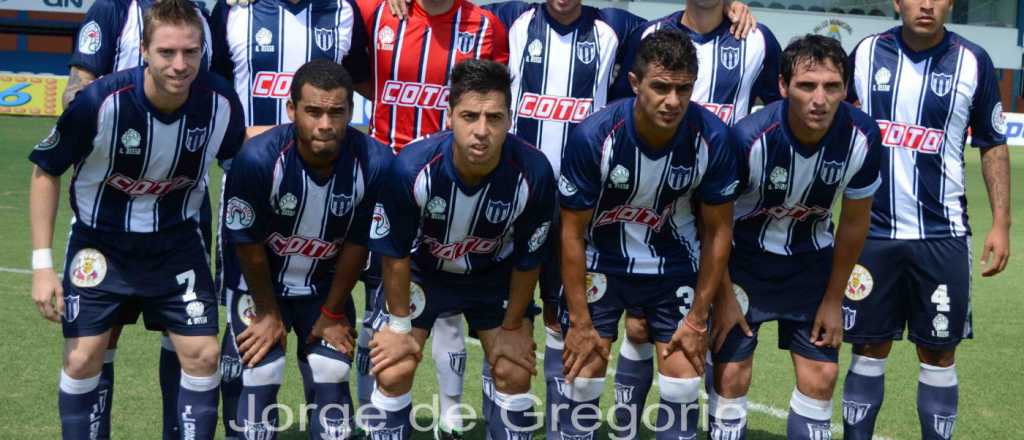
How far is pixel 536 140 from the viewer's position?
17.2 ft

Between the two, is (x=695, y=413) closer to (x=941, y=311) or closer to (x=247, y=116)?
(x=941, y=311)

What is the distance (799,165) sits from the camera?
458 cm

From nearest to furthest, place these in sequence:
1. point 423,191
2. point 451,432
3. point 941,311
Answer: point 423,191
point 941,311
point 451,432

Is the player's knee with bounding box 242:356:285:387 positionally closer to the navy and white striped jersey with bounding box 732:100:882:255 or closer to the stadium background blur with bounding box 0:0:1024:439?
the stadium background blur with bounding box 0:0:1024:439

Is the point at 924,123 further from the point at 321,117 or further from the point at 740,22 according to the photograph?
the point at 321,117

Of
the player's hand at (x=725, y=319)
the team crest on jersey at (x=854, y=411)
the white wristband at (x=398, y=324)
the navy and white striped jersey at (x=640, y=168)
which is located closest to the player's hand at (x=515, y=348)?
the white wristband at (x=398, y=324)

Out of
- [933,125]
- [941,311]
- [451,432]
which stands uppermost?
[933,125]

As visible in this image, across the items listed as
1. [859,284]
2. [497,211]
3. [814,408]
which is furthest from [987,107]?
[497,211]

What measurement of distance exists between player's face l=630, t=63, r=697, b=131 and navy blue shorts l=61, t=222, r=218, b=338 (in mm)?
1923

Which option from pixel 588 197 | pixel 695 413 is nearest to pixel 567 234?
pixel 588 197

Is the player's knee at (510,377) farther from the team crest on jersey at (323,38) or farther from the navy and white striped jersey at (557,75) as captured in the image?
the team crest on jersey at (323,38)

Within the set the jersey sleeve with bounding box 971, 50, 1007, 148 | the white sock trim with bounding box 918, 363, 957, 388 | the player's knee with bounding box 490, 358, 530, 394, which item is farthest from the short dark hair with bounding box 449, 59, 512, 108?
the white sock trim with bounding box 918, 363, 957, 388

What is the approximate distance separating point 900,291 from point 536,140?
1738 millimetres

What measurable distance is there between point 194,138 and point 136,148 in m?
0.22
